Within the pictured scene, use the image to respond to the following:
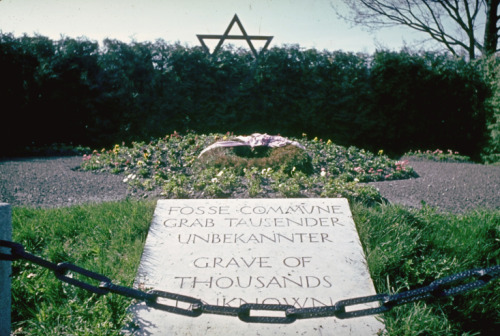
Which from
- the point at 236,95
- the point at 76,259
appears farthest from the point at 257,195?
the point at 236,95

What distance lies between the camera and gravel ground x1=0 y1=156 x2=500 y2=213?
4.87 m

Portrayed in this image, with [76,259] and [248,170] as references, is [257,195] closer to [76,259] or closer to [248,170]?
[248,170]

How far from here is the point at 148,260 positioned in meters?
3.08

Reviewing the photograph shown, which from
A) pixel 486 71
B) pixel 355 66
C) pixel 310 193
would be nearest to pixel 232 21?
pixel 355 66

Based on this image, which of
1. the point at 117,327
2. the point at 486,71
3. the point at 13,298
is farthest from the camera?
the point at 486,71

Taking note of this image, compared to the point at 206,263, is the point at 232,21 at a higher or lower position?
higher

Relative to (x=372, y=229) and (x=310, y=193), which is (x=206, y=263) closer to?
(x=372, y=229)

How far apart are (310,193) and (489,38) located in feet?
50.8

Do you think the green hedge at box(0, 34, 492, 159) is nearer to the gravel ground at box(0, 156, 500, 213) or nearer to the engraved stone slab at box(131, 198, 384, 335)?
the gravel ground at box(0, 156, 500, 213)

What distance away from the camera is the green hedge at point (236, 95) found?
363 inches

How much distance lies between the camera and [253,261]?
305 cm

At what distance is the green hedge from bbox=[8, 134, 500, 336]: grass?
4.74 metres

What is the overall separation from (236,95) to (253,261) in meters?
7.17

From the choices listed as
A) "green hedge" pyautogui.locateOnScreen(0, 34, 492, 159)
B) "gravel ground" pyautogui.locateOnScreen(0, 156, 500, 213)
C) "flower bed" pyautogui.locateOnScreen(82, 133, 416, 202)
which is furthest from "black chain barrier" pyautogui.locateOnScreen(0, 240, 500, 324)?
"green hedge" pyautogui.locateOnScreen(0, 34, 492, 159)
